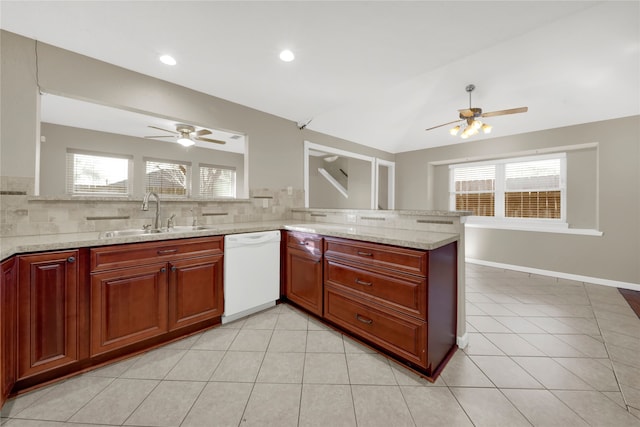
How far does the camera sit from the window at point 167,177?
4.87 metres

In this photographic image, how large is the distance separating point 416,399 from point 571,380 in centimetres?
106

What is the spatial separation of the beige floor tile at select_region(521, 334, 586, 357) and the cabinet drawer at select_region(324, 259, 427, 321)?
1.24 meters

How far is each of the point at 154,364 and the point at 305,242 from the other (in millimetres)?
1441

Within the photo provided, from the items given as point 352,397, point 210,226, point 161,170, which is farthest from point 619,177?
point 161,170

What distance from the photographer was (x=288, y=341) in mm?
1953

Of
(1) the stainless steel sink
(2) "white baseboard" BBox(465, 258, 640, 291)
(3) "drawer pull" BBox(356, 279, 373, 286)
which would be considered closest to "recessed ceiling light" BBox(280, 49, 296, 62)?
(1) the stainless steel sink

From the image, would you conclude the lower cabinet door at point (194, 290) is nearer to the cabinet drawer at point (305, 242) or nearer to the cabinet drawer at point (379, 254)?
the cabinet drawer at point (305, 242)

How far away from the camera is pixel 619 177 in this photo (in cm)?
330

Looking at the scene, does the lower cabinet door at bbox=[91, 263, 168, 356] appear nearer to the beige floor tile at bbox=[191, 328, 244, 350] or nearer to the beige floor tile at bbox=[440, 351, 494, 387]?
the beige floor tile at bbox=[191, 328, 244, 350]

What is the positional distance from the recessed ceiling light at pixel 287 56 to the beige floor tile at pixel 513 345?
3.02m

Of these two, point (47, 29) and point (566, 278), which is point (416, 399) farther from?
point (566, 278)

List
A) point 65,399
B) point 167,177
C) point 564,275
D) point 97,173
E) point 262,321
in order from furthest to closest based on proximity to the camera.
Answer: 1. point 167,177
2. point 97,173
3. point 564,275
4. point 262,321
5. point 65,399

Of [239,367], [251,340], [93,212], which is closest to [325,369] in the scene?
[239,367]

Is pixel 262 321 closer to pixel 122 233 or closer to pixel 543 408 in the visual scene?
pixel 122 233
